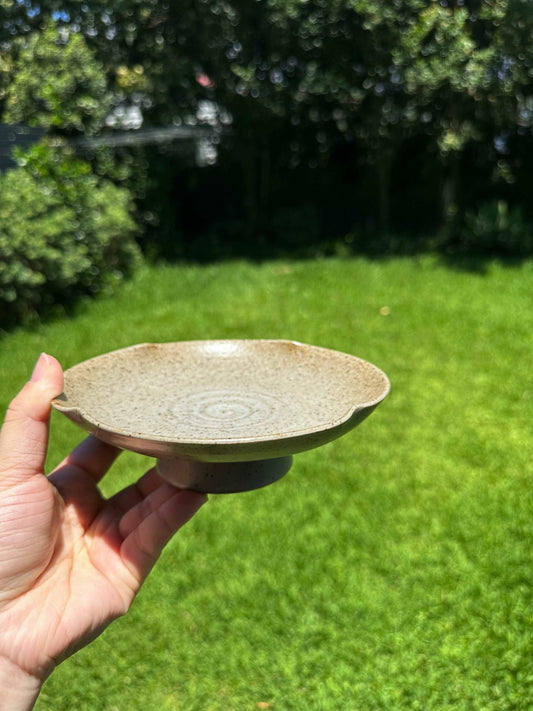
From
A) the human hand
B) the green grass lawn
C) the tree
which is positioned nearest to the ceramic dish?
the human hand

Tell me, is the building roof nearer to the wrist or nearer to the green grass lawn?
the green grass lawn

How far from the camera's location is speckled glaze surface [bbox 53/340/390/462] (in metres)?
1.69

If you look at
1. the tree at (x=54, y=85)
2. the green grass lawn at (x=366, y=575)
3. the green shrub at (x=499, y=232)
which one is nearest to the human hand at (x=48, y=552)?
the green grass lawn at (x=366, y=575)

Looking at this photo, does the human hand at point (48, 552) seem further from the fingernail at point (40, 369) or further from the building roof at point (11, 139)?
the building roof at point (11, 139)

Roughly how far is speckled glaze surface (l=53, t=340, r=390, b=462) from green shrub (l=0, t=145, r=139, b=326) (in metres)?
4.27

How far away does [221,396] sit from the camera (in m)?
2.41

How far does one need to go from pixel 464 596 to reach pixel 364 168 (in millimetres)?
9576

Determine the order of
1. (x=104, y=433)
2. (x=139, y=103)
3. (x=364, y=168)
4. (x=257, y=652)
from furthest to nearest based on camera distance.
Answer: (x=364, y=168) → (x=139, y=103) → (x=257, y=652) → (x=104, y=433)

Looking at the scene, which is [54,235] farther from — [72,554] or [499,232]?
[499,232]

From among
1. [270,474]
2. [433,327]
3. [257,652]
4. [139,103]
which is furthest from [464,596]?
[139,103]

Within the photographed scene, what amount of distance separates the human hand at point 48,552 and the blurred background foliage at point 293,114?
239 inches

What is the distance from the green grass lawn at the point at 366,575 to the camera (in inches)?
111

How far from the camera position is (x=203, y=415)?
2.24 meters

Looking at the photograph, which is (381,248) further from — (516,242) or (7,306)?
(7,306)
